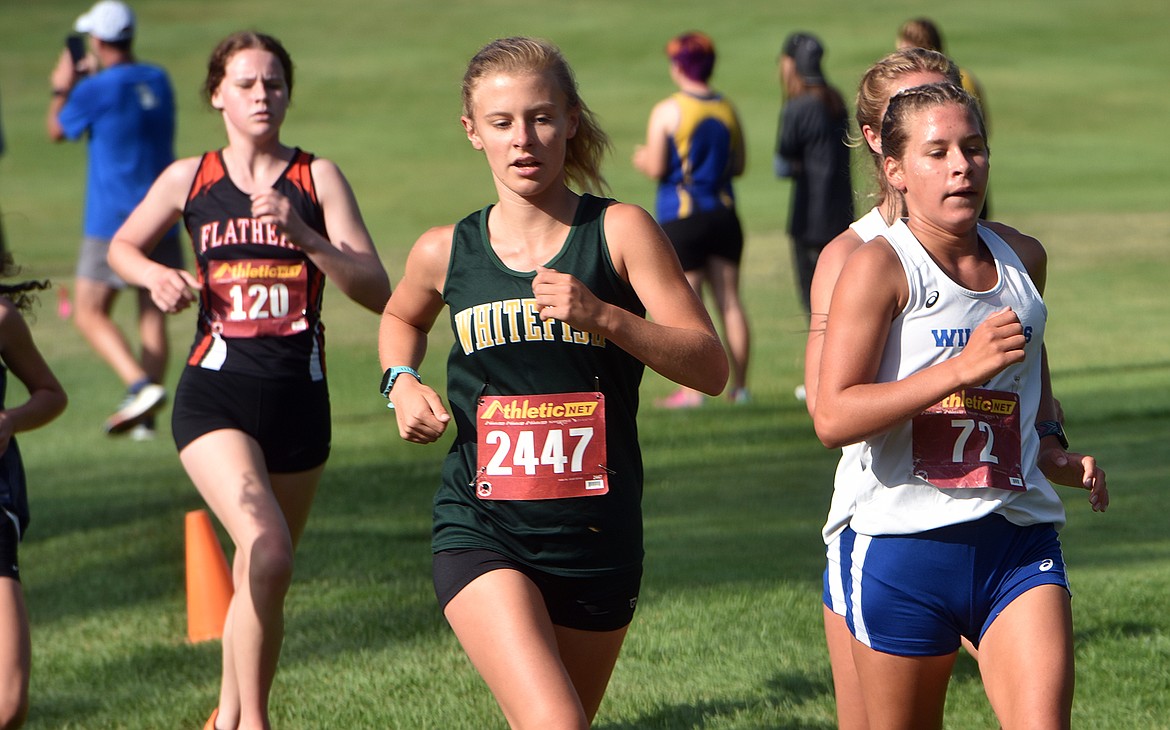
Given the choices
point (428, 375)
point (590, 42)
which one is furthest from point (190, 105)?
point (428, 375)

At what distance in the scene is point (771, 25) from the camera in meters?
40.3

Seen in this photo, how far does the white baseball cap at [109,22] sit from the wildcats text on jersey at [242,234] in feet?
18.7

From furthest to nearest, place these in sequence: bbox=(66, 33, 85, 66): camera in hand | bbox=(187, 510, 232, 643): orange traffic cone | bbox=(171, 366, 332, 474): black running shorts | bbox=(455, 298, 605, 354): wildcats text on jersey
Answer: bbox=(66, 33, 85, 66): camera in hand → bbox=(187, 510, 232, 643): orange traffic cone → bbox=(171, 366, 332, 474): black running shorts → bbox=(455, 298, 605, 354): wildcats text on jersey

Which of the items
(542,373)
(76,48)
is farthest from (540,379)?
(76,48)

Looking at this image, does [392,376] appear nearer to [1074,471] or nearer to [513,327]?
[513,327]

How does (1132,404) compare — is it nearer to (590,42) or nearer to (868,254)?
(868,254)

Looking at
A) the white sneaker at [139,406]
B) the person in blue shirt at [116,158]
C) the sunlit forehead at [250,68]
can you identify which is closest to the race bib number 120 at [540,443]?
the sunlit forehead at [250,68]

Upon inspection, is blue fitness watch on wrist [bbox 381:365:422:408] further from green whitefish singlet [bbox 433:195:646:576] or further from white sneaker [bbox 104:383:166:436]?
white sneaker [bbox 104:383:166:436]

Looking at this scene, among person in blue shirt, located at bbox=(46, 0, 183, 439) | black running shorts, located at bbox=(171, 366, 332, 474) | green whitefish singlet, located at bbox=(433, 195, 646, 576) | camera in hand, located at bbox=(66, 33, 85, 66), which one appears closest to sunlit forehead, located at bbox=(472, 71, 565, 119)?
green whitefish singlet, located at bbox=(433, 195, 646, 576)

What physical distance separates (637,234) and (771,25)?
37.8m

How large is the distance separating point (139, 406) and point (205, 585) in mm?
3944

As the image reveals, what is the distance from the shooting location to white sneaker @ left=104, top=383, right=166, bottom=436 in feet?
33.1

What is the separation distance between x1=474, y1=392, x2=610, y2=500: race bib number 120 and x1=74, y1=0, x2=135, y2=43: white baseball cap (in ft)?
24.7

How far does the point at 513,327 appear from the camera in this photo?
3607mm
